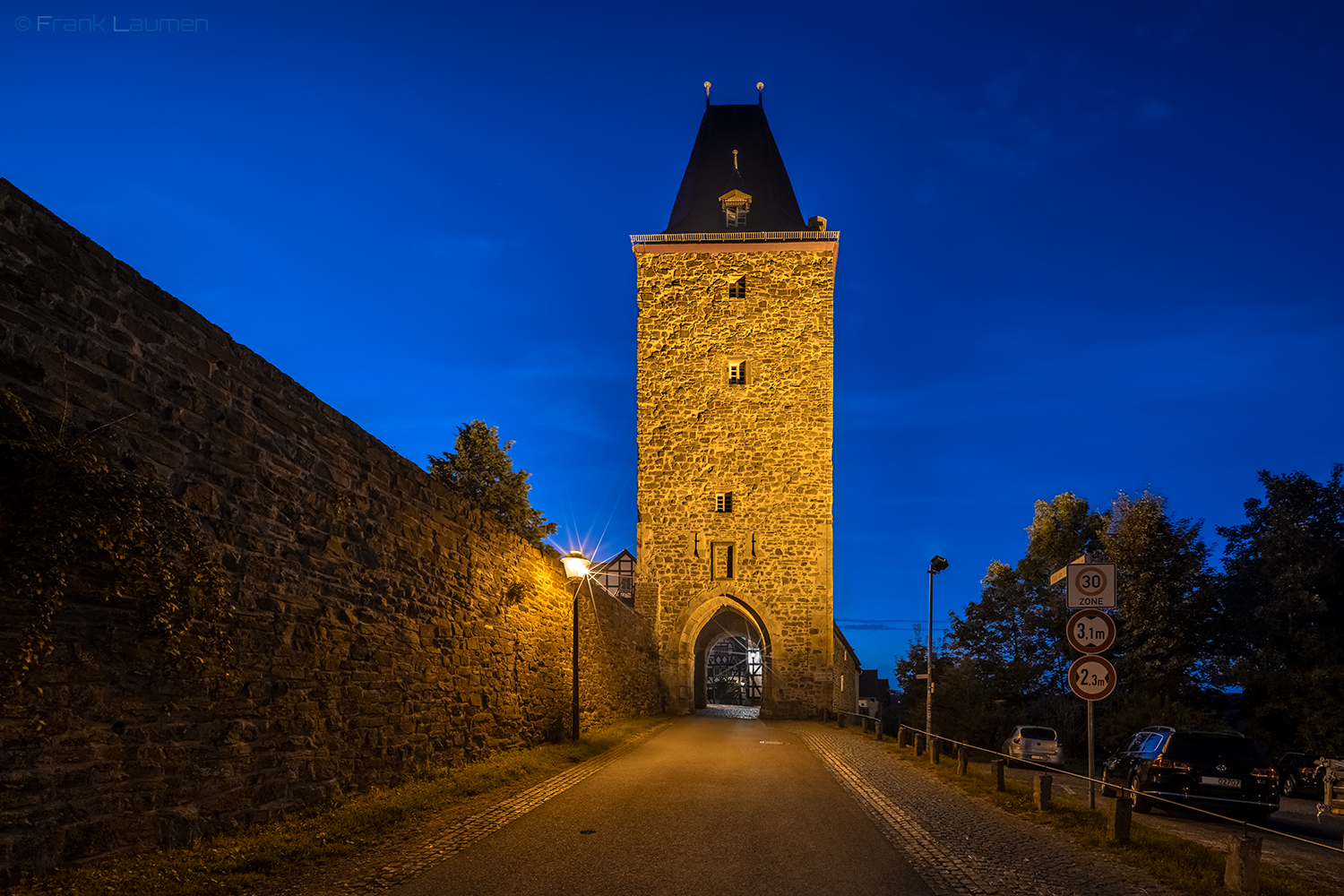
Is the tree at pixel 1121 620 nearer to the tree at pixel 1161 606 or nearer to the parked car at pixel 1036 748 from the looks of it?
the tree at pixel 1161 606

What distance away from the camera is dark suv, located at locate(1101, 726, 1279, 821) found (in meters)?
10.7

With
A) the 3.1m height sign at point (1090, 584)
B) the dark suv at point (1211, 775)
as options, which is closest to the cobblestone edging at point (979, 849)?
the 3.1m height sign at point (1090, 584)

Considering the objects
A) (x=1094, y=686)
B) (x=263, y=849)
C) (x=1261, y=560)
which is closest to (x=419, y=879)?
(x=263, y=849)

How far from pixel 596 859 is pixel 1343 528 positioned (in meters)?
25.1

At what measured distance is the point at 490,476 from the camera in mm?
33625

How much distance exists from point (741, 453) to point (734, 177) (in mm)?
9940

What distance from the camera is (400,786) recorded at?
8.68m

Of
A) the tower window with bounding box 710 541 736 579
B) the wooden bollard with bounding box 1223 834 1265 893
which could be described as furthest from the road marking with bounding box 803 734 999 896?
the tower window with bounding box 710 541 736 579

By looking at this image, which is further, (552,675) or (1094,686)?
(552,675)

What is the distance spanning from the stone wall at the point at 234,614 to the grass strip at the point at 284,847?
0.45 feet

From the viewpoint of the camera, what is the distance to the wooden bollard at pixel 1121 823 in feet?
24.2

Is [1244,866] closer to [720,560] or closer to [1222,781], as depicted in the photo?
[1222,781]

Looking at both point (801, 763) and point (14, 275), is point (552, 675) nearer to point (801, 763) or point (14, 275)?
point (801, 763)

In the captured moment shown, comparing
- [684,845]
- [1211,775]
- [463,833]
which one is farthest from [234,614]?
[1211,775]
